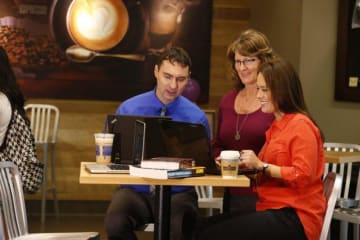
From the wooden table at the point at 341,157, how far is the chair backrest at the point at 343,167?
53mm

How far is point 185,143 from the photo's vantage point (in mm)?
2969

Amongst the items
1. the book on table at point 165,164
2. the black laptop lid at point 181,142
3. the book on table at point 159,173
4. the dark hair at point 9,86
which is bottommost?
the book on table at point 159,173

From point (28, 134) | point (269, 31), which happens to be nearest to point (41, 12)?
point (269, 31)

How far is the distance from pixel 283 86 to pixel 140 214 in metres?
1.02

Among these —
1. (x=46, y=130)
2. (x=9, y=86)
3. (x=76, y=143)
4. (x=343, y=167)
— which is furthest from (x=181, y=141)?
(x=76, y=143)

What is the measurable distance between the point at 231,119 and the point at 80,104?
10.9ft

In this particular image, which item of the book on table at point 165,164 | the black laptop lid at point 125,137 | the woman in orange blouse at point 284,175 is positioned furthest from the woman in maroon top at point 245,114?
the book on table at point 165,164

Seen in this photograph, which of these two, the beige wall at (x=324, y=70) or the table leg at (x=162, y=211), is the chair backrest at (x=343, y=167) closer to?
the beige wall at (x=324, y=70)

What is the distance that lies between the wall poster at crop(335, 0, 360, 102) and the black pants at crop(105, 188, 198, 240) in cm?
225

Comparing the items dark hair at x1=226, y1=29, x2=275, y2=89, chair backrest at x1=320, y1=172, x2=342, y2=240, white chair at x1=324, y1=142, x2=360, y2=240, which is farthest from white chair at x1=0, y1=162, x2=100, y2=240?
white chair at x1=324, y1=142, x2=360, y2=240

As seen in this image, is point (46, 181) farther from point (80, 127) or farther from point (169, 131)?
point (169, 131)

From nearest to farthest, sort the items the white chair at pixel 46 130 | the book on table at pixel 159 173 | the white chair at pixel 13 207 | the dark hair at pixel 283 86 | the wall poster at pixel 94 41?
the book on table at pixel 159 173
the dark hair at pixel 283 86
the white chair at pixel 13 207
the white chair at pixel 46 130
the wall poster at pixel 94 41

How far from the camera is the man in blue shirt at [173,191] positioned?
10.7ft

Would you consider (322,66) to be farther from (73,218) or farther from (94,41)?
(73,218)
